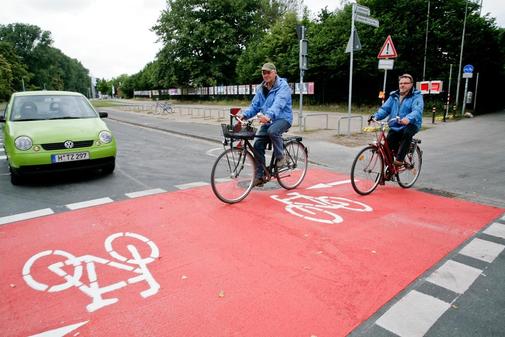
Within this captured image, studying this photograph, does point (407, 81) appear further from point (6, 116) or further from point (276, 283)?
point (6, 116)

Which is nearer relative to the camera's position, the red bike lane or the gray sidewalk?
the red bike lane

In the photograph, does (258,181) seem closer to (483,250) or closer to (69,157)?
(483,250)

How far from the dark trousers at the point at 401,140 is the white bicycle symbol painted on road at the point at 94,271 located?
4438 millimetres

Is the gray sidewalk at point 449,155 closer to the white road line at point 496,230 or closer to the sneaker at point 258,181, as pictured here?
the white road line at point 496,230

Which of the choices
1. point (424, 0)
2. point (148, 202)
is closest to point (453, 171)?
point (148, 202)

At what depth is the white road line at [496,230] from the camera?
4434 mm

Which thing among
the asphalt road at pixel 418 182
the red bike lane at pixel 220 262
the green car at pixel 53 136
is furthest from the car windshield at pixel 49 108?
the red bike lane at pixel 220 262

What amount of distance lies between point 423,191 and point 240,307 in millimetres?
4807

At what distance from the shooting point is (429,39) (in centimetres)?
2217

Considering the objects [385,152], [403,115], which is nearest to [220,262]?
[385,152]

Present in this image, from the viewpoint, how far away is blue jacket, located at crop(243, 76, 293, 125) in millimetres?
5562

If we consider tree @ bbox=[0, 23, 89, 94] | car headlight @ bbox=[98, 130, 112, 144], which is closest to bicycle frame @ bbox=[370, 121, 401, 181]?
car headlight @ bbox=[98, 130, 112, 144]

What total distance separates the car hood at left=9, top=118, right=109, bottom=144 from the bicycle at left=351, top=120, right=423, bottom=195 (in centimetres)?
484

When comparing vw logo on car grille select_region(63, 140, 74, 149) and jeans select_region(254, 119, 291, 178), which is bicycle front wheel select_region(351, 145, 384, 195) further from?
vw logo on car grille select_region(63, 140, 74, 149)
